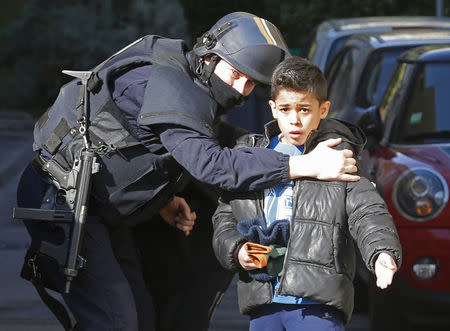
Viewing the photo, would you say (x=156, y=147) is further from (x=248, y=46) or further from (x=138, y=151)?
(x=248, y=46)

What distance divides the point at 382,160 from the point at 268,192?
2464 mm

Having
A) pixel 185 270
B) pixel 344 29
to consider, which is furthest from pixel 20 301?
pixel 344 29

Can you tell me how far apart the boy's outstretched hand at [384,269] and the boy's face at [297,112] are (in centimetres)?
55

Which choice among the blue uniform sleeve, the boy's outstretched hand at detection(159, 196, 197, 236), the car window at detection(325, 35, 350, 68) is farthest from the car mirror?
the car window at detection(325, 35, 350, 68)

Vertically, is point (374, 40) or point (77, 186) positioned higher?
point (374, 40)

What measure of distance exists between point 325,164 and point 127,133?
726 mm

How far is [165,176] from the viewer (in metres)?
4.19

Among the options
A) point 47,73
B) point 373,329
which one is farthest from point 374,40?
point 47,73

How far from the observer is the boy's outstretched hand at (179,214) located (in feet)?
15.0

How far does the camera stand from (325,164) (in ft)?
12.8

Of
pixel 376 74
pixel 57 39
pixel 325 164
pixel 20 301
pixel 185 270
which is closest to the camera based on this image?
pixel 325 164

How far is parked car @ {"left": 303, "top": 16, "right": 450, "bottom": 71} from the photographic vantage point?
34.7ft

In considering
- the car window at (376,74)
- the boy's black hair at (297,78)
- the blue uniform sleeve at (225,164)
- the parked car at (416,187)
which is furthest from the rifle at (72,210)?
the car window at (376,74)

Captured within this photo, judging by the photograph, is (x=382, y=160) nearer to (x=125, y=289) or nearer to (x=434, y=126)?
(x=434, y=126)
